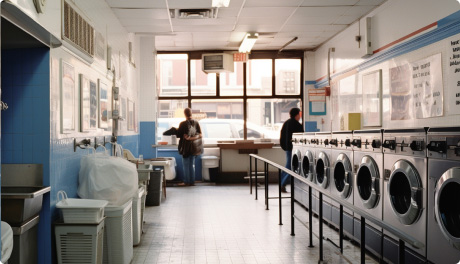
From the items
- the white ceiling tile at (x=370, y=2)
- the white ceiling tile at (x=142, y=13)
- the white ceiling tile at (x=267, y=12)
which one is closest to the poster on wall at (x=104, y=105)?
the white ceiling tile at (x=142, y=13)

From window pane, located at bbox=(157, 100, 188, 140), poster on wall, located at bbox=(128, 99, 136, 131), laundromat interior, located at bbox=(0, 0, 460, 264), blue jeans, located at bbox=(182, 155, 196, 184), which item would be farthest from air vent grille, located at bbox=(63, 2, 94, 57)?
window pane, located at bbox=(157, 100, 188, 140)

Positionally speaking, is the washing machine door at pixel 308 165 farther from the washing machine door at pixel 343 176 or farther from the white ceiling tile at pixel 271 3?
the white ceiling tile at pixel 271 3

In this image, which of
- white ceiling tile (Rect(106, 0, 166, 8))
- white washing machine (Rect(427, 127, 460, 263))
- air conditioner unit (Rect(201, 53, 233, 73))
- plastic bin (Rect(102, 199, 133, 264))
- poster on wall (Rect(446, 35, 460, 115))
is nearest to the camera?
white washing machine (Rect(427, 127, 460, 263))

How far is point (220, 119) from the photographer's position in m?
10.0

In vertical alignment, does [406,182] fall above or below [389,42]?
below

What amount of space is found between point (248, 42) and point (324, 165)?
4.05 metres

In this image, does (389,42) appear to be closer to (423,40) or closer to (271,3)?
(423,40)

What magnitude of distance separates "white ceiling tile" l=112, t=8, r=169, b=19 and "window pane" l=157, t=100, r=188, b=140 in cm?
342

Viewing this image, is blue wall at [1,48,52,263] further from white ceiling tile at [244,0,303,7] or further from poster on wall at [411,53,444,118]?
poster on wall at [411,53,444,118]

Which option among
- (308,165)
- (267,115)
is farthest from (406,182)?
(267,115)

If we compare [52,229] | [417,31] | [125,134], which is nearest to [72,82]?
Answer: [52,229]

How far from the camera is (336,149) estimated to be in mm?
4867

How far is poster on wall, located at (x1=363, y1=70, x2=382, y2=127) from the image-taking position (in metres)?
6.20

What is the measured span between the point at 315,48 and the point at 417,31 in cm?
445
